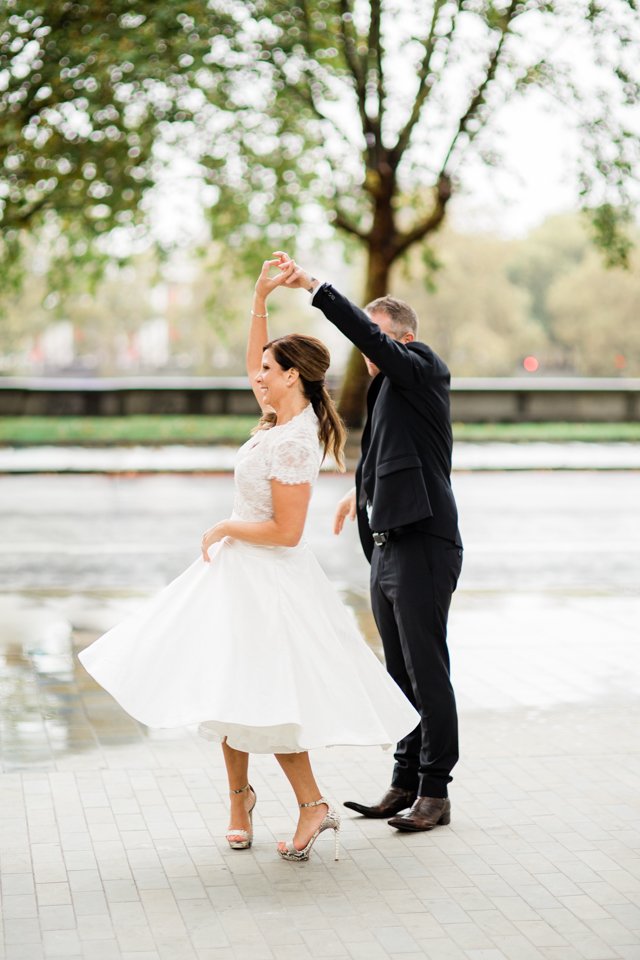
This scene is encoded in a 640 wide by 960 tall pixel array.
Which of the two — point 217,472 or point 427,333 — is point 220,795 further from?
point 427,333

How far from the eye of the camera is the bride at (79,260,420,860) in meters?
4.94

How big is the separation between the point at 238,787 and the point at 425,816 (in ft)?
2.52

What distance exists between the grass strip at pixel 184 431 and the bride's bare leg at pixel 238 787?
815 inches

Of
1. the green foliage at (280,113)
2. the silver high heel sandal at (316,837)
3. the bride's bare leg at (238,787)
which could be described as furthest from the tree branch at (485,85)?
the silver high heel sandal at (316,837)

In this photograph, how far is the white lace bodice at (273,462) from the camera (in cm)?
510

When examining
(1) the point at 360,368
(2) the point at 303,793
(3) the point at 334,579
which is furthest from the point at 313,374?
(1) the point at 360,368

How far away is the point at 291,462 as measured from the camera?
5.09 meters

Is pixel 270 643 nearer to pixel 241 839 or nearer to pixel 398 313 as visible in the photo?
pixel 241 839

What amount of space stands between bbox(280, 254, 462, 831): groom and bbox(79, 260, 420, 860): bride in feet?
1.13

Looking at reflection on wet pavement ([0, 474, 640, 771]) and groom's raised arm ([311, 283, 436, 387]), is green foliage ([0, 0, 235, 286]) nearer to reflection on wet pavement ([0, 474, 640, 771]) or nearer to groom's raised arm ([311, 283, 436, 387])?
reflection on wet pavement ([0, 474, 640, 771])

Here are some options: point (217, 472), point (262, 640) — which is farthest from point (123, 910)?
point (217, 472)

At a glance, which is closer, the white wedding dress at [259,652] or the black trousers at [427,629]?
the white wedding dress at [259,652]

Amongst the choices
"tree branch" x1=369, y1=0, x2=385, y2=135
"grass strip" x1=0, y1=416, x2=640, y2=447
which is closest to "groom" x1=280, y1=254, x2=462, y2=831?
"tree branch" x1=369, y1=0, x2=385, y2=135

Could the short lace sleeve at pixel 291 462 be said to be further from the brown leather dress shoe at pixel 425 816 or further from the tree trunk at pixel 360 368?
the tree trunk at pixel 360 368
